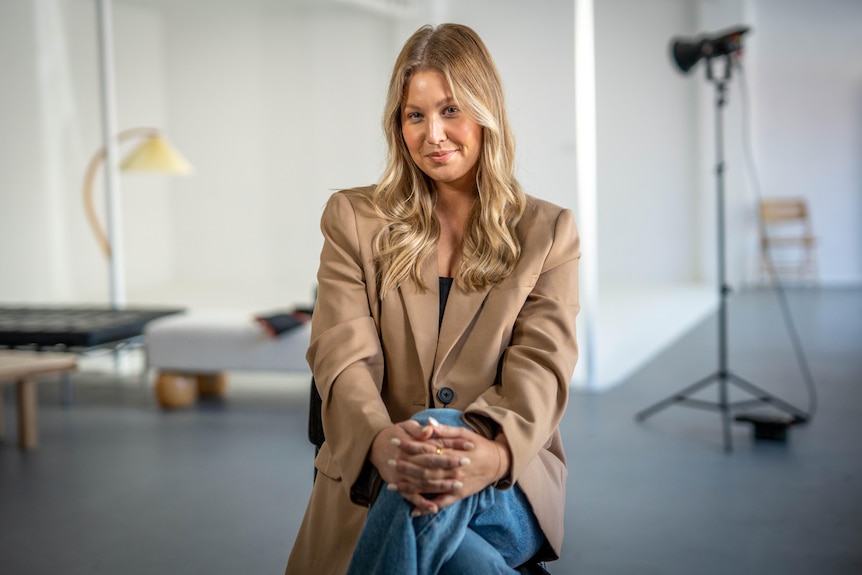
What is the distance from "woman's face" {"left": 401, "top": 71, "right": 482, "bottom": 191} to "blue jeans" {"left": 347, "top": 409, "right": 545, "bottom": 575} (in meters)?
0.50

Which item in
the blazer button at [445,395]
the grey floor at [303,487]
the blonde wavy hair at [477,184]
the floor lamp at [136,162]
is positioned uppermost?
the floor lamp at [136,162]

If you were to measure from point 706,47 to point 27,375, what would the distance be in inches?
130

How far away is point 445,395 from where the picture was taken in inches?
68.8

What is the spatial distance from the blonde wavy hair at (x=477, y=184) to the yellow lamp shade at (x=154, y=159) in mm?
4309

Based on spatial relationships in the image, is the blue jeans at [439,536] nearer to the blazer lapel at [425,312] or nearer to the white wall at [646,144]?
the blazer lapel at [425,312]

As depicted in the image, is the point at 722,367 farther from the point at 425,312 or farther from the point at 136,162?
the point at 136,162

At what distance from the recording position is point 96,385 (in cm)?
557

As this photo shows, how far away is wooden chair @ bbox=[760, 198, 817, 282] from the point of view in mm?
10648

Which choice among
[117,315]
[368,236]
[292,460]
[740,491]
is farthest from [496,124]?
[117,315]

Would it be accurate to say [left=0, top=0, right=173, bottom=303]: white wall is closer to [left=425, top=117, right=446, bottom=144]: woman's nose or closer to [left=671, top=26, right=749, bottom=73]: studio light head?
[left=671, top=26, right=749, bottom=73]: studio light head

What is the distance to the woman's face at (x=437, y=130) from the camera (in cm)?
180

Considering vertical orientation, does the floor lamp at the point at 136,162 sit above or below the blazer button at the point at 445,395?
above

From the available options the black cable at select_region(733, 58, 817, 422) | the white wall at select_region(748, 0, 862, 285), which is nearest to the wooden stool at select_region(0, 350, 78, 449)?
the black cable at select_region(733, 58, 817, 422)

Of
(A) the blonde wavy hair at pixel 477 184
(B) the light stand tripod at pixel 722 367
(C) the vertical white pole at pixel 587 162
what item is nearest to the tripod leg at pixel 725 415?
(B) the light stand tripod at pixel 722 367
